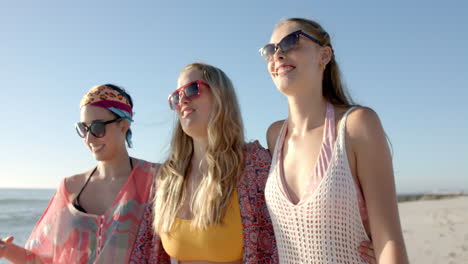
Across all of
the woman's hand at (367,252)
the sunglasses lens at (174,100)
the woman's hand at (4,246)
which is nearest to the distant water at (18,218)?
the woman's hand at (4,246)

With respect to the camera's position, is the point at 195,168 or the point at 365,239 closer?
the point at 365,239

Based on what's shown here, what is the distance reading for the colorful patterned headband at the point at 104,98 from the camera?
12.6ft

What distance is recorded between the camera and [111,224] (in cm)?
354

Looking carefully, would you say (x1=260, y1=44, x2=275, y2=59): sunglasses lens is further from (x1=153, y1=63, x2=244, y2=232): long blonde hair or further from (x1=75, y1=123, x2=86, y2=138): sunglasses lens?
(x1=75, y1=123, x2=86, y2=138): sunglasses lens

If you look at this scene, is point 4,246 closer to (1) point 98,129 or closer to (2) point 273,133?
(1) point 98,129

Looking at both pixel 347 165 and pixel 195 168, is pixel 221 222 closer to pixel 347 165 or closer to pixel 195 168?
pixel 195 168

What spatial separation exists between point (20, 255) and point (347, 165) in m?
3.05

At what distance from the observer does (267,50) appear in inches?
116

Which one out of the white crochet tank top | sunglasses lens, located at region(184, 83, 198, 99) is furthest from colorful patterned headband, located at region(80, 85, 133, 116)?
the white crochet tank top

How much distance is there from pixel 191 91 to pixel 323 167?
137cm

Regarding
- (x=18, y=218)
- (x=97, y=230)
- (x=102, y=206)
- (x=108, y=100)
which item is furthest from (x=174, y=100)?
(x=18, y=218)

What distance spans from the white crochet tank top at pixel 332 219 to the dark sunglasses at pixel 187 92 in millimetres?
1243

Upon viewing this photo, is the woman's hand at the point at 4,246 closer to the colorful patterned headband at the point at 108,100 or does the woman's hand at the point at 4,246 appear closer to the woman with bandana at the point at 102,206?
the woman with bandana at the point at 102,206

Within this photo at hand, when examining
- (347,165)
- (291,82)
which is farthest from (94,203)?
(347,165)
